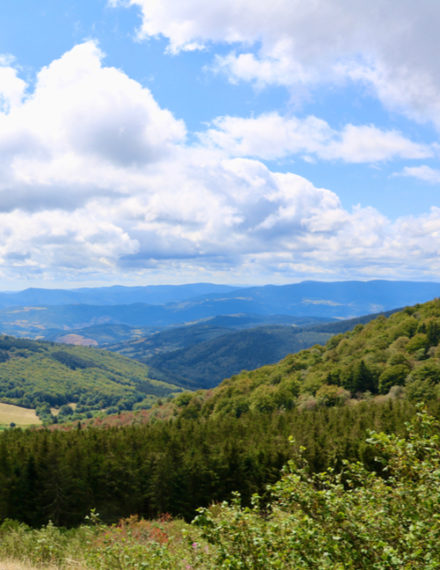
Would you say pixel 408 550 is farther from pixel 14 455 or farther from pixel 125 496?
pixel 14 455

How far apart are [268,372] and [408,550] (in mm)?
153652

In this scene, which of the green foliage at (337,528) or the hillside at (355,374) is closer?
the green foliage at (337,528)

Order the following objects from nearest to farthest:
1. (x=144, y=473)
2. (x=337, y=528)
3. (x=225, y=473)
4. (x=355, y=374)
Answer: (x=337, y=528) → (x=144, y=473) → (x=225, y=473) → (x=355, y=374)

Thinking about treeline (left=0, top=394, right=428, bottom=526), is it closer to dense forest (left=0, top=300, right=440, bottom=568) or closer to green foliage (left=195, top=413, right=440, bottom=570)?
dense forest (left=0, top=300, right=440, bottom=568)

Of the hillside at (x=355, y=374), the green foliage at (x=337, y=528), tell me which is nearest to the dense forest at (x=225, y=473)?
the green foliage at (x=337, y=528)

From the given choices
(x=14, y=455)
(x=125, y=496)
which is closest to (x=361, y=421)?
(x=125, y=496)

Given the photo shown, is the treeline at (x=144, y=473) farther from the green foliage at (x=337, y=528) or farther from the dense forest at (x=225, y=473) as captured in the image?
the green foliage at (x=337, y=528)

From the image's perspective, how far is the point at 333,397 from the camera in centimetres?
10138

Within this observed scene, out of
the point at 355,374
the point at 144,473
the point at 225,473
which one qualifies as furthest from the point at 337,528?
the point at 355,374

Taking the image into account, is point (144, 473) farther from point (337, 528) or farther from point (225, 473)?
point (337, 528)

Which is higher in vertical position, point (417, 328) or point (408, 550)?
point (408, 550)

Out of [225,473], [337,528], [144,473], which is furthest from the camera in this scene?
[225,473]

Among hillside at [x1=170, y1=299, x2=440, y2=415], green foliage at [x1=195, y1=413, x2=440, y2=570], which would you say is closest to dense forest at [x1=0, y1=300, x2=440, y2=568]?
green foliage at [x1=195, y1=413, x2=440, y2=570]

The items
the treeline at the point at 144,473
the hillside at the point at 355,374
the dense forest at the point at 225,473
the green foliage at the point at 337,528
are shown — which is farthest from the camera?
the hillside at the point at 355,374
